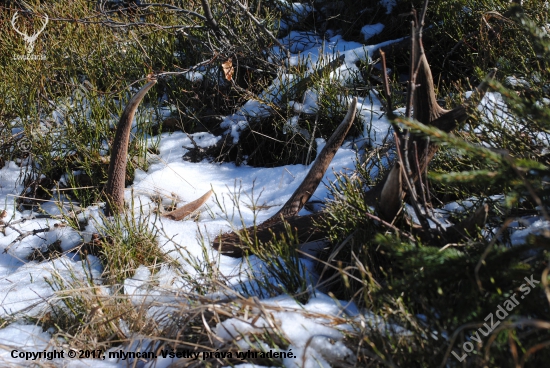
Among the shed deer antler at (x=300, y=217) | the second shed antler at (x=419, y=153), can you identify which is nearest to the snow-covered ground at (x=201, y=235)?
the shed deer antler at (x=300, y=217)

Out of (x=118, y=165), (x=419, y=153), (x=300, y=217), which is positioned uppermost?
(x=419, y=153)

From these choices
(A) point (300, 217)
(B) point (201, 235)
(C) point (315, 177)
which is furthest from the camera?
(C) point (315, 177)

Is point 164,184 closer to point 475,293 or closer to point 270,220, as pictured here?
point 270,220

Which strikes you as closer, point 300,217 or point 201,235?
point 201,235

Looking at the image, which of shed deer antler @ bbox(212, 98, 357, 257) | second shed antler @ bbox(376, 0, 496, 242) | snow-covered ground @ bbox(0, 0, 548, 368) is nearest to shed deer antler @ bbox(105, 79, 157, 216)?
snow-covered ground @ bbox(0, 0, 548, 368)

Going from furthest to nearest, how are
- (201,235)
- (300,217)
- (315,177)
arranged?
(315,177) < (300,217) < (201,235)

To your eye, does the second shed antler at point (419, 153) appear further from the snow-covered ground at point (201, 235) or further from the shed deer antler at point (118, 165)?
the shed deer antler at point (118, 165)

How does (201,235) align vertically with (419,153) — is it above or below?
below

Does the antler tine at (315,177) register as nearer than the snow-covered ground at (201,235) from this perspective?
No

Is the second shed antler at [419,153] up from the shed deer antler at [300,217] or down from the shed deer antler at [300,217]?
up

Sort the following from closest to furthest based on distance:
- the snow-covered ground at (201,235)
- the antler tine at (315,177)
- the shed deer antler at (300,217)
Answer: the snow-covered ground at (201,235), the shed deer antler at (300,217), the antler tine at (315,177)

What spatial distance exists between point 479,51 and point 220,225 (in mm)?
2163

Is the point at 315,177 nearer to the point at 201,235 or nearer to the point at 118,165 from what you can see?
the point at 201,235

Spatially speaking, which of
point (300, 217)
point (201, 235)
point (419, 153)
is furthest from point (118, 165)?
point (419, 153)
